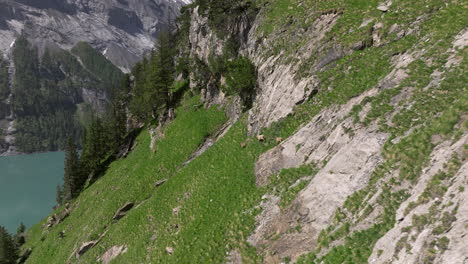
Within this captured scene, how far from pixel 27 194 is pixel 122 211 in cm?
12121

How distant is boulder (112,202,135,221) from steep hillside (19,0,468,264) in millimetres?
135

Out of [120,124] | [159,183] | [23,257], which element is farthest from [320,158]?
[120,124]

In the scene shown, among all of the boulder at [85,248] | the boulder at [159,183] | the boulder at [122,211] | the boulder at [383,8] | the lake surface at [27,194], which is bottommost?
the lake surface at [27,194]

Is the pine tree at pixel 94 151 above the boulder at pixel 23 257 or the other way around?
above

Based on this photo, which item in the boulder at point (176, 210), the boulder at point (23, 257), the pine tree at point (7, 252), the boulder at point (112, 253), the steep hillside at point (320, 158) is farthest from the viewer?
the pine tree at point (7, 252)

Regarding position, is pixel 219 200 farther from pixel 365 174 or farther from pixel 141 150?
pixel 141 150

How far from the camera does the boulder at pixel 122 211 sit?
111ft

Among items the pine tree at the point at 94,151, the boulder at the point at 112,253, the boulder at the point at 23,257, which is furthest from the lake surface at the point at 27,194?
→ the boulder at the point at 112,253

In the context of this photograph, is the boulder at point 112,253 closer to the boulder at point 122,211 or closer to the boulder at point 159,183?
the boulder at point 122,211

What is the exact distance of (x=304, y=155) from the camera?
62.8ft

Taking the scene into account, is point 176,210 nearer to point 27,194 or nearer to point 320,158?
point 320,158

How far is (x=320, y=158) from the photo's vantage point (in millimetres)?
17766

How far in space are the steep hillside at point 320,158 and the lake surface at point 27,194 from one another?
7820cm

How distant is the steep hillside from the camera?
11.5m
